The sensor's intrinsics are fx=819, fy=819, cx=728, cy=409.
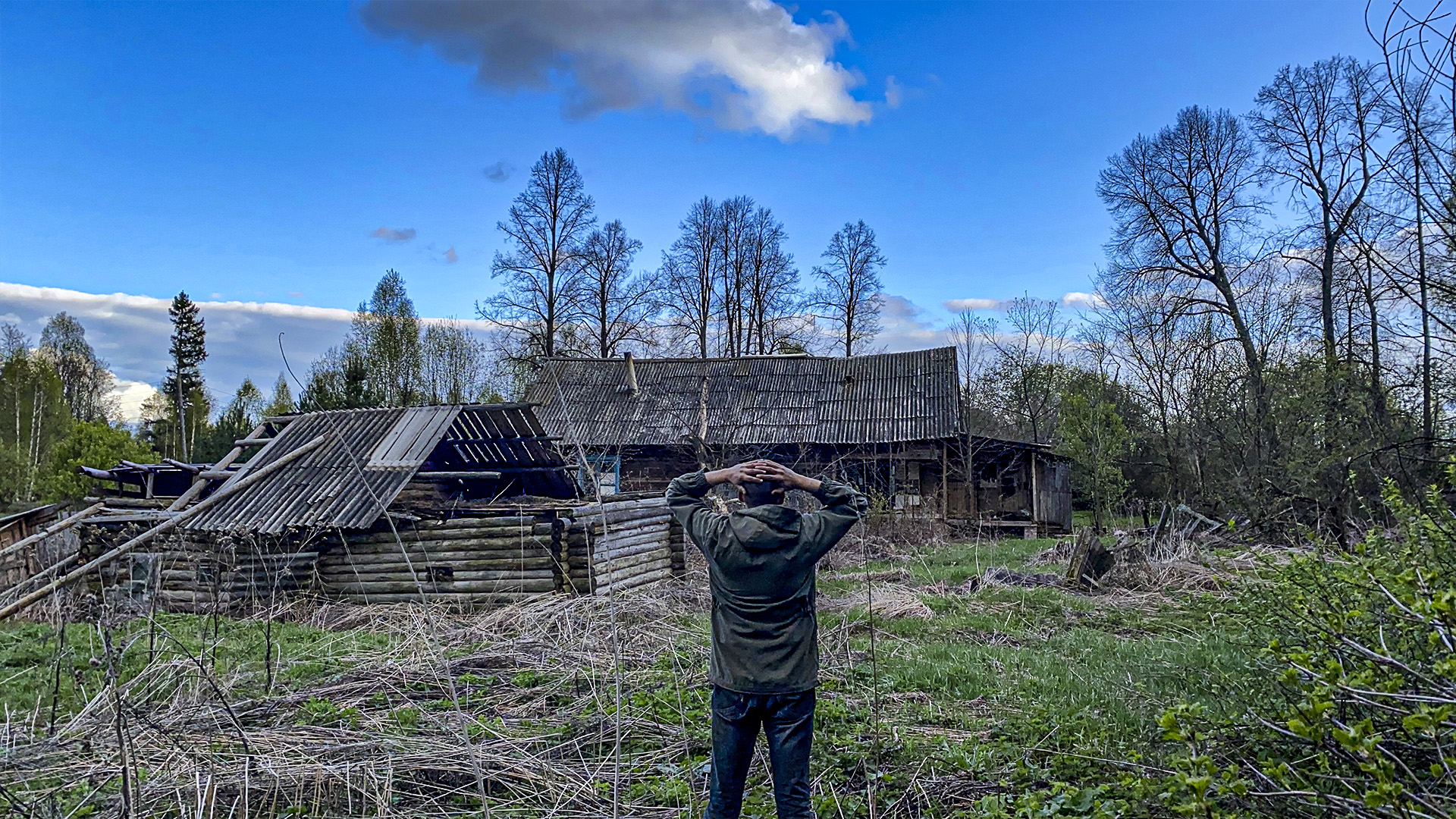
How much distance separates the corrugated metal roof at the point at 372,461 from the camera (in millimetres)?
10297

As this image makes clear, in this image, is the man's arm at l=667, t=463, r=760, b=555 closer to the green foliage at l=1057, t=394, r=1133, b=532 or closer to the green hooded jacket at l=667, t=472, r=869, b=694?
the green hooded jacket at l=667, t=472, r=869, b=694

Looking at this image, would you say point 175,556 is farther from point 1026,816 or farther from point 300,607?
point 1026,816

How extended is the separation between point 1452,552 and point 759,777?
380 centimetres

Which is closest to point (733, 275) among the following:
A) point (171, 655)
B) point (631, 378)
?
point (631, 378)

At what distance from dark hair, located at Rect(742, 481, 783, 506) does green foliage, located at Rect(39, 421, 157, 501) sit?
33703 millimetres

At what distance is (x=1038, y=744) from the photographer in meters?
4.95

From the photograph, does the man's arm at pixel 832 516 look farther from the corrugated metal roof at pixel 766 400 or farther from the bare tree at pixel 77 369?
the bare tree at pixel 77 369

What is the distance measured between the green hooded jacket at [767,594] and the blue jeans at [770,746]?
0.33 ft

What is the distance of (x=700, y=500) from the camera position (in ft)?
13.3

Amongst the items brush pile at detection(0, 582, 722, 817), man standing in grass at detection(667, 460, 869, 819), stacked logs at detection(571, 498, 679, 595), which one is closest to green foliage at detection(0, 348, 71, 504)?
stacked logs at detection(571, 498, 679, 595)

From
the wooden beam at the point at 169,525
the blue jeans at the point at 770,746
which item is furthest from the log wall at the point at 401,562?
the blue jeans at the point at 770,746

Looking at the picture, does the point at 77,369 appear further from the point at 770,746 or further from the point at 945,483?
the point at 770,746

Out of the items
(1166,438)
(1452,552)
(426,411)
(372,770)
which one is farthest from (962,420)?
(372,770)

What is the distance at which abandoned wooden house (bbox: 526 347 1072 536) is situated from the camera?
70.2 feet
